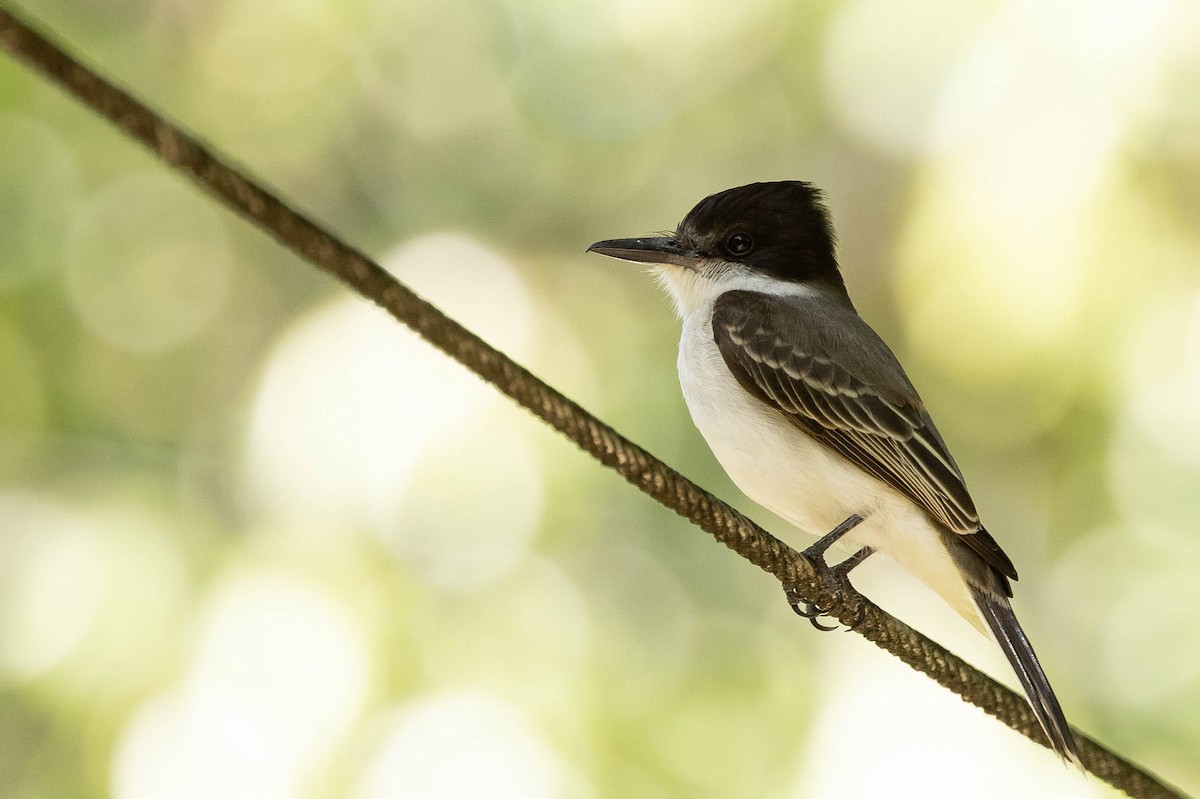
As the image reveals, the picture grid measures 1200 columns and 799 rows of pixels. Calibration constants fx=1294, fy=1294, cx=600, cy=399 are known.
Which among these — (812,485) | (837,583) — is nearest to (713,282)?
(812,485)

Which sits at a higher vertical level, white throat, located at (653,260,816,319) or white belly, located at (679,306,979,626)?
white throat, located at (653,260,816,319)

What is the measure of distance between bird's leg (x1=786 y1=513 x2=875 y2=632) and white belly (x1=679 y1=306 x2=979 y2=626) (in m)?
0.04

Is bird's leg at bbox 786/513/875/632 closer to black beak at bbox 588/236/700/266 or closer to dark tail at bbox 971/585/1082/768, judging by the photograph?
dark tail at bbox 971/585/1082/768

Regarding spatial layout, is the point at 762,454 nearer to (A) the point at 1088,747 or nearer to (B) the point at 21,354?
(A) the point at 1088,747

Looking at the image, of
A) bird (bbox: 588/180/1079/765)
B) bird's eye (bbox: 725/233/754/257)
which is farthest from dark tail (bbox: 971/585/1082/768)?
bird's eye (bbox: 725/233/754/257)

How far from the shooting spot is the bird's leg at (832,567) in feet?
7.93

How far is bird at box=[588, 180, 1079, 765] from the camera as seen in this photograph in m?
2.70

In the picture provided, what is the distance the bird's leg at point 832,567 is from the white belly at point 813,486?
44 millimetres

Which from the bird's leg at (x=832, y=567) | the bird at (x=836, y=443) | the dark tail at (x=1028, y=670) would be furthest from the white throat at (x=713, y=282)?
the dark tail at (x=1028, y=670)

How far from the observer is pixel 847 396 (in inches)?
112

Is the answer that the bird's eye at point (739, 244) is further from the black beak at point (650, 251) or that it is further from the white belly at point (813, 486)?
the white belly at point (813, 486)

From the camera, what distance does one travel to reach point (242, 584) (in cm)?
427

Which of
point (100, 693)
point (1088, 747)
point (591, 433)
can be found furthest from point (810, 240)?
point (100, 693)

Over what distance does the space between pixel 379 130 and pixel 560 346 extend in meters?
1.33
